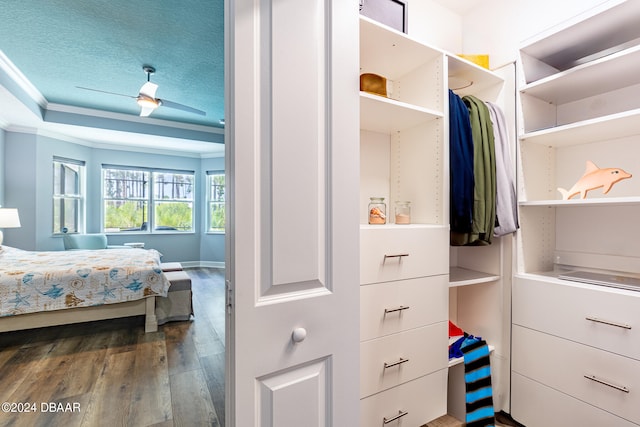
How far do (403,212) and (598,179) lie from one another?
0.93m

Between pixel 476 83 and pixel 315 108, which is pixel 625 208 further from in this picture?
pixel 315 108

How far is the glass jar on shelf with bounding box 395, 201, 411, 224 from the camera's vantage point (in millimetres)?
1582

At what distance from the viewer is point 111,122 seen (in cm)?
474

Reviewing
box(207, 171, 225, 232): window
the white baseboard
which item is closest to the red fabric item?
the white baseboard

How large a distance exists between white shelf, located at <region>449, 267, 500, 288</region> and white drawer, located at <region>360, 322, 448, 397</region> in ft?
0.75

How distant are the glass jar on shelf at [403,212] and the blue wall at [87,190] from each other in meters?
5.30

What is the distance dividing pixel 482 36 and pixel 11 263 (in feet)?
15.2

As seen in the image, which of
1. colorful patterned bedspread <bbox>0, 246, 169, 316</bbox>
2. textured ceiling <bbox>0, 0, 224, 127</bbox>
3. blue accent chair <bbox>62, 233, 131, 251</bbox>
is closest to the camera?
textured ceiling <bbox>0, 0, 224, 127</bbox>

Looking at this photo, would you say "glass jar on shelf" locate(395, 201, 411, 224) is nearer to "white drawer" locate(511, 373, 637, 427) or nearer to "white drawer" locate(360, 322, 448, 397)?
"white drawer" locate(360, 322, 448, 397)

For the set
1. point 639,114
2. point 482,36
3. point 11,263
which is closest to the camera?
point 639,114

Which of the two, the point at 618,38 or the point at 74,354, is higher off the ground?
the point at 618,38

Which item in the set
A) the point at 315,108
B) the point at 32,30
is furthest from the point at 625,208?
the point at 32,30

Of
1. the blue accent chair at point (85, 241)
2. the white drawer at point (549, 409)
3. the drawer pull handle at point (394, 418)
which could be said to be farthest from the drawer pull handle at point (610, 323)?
the blue accent chair at point (85, 241)

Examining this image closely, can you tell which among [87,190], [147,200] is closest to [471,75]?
[147,200]
